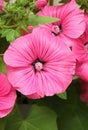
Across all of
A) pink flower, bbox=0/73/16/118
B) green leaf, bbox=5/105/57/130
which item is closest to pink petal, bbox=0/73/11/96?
pink flower, bbox=0/73/16/118

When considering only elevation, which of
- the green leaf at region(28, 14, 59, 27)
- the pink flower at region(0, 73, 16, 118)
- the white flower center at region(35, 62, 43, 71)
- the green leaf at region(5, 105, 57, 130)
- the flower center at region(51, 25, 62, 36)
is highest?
the green leaf at region(28, 14, 59, 27)

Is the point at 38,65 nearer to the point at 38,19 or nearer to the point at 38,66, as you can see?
the point at 38,66

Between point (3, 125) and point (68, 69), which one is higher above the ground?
point (68, 69)

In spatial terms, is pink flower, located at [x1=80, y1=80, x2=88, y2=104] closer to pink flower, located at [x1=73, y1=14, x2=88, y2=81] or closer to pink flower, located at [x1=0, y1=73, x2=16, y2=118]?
pink flower, located at [x1=73, y1=14, x2=88, y2=81]

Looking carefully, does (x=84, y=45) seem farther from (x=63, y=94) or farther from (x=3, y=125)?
(x=3, y=125)

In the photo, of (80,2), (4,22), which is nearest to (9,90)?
(4,22)

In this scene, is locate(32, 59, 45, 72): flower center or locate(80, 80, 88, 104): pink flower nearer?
locate(32, 59, 45, 72): flower center

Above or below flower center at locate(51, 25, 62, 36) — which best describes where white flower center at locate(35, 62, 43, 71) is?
below

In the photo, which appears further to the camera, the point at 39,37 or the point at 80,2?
the point at 80,2
